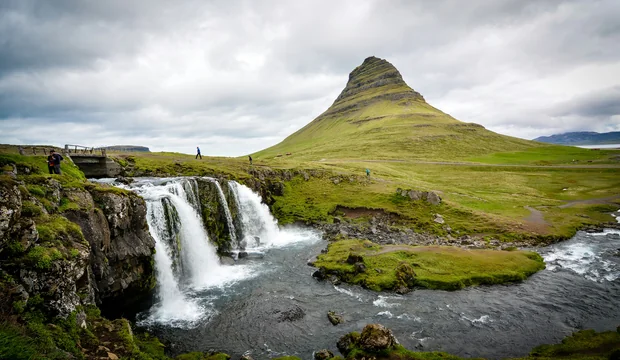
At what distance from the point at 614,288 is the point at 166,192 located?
49656mm

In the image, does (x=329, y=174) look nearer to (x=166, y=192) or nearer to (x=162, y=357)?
(x=166, y=192)

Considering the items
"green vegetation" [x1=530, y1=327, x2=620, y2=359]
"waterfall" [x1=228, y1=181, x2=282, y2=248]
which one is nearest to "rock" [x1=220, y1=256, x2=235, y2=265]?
"waterfall" [x1=228, y1=181, x2=282, y2=248]

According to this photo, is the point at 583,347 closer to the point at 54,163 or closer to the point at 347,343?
the point at 347,343

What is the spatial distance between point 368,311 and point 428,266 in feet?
37.2

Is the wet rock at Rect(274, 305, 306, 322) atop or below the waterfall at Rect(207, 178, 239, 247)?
below

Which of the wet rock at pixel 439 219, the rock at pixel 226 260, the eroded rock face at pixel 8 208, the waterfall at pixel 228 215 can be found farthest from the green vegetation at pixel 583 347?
the waterfall at pixel 228 215

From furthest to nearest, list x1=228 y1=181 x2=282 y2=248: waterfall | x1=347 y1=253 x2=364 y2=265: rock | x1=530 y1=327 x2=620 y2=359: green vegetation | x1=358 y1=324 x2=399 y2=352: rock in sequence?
x1=228 y1=181 x2=282 y2=248: waterfall, x1=347 y1=253 x2=364 y2=265: rock, x1=358 y1=324 x2=399 y2=352: rock, x1=530 y1=327 x2=620 y2=359: green vegetation

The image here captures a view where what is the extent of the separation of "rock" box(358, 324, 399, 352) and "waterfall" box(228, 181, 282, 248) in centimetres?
3054

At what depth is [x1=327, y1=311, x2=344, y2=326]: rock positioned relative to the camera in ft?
82.5

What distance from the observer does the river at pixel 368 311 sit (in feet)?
74.3

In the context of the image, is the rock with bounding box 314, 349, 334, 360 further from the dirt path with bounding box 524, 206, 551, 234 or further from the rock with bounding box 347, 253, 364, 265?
the dirt path with bounding box 524, 206, 551, 234

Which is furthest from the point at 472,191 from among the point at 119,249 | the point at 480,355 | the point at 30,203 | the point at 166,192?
the point at 30,203

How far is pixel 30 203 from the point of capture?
1959 cm

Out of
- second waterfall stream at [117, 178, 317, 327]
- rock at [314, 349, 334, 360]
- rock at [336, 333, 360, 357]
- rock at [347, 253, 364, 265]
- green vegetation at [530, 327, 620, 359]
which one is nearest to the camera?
green vegetation at [530, 327, 620, 359]
